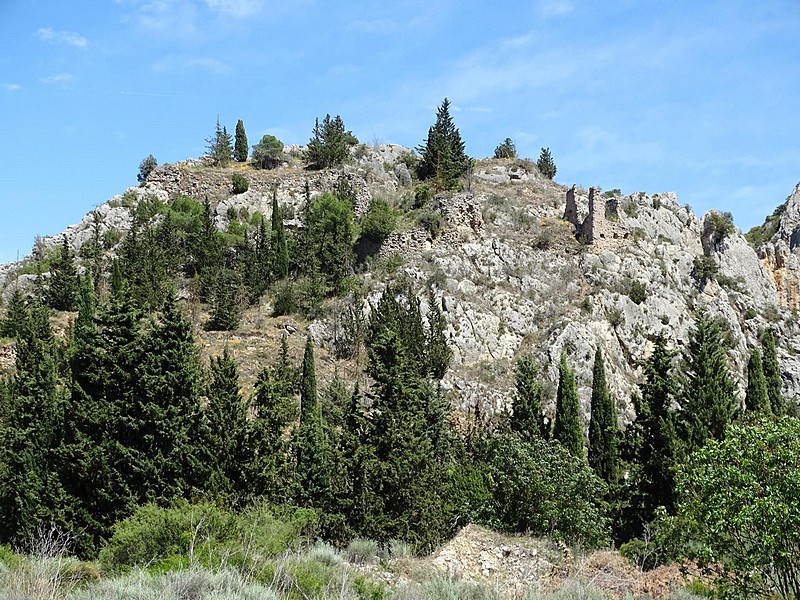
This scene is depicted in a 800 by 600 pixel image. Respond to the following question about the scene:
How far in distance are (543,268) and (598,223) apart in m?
5.22

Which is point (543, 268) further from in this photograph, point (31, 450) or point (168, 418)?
point (31, 450)

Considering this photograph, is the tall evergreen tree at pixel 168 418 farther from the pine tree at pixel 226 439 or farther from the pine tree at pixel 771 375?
the pine tree at pixel 771 375

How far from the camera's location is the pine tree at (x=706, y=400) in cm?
A: 2277

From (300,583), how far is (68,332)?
29814 millimetres

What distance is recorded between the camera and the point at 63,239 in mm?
47875

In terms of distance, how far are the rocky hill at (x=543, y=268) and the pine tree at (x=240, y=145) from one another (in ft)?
17.6

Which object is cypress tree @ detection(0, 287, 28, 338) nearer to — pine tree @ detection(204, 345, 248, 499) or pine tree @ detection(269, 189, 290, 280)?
pine tree @ detection(269, 189, 290, 280)

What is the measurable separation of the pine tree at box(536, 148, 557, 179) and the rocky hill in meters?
4.96

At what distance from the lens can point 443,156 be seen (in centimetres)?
5228

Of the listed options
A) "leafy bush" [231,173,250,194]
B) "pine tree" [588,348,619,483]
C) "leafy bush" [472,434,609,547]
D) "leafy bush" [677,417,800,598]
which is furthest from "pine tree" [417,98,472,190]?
"leafy bush" [677,417,800,598]

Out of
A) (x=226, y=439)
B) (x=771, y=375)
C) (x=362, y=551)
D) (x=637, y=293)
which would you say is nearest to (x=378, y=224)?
(x=637, y=293)

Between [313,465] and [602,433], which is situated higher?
[313,465]

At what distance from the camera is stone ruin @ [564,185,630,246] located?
4319 centimetres

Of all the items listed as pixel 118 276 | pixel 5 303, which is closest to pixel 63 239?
pixel 5 303
